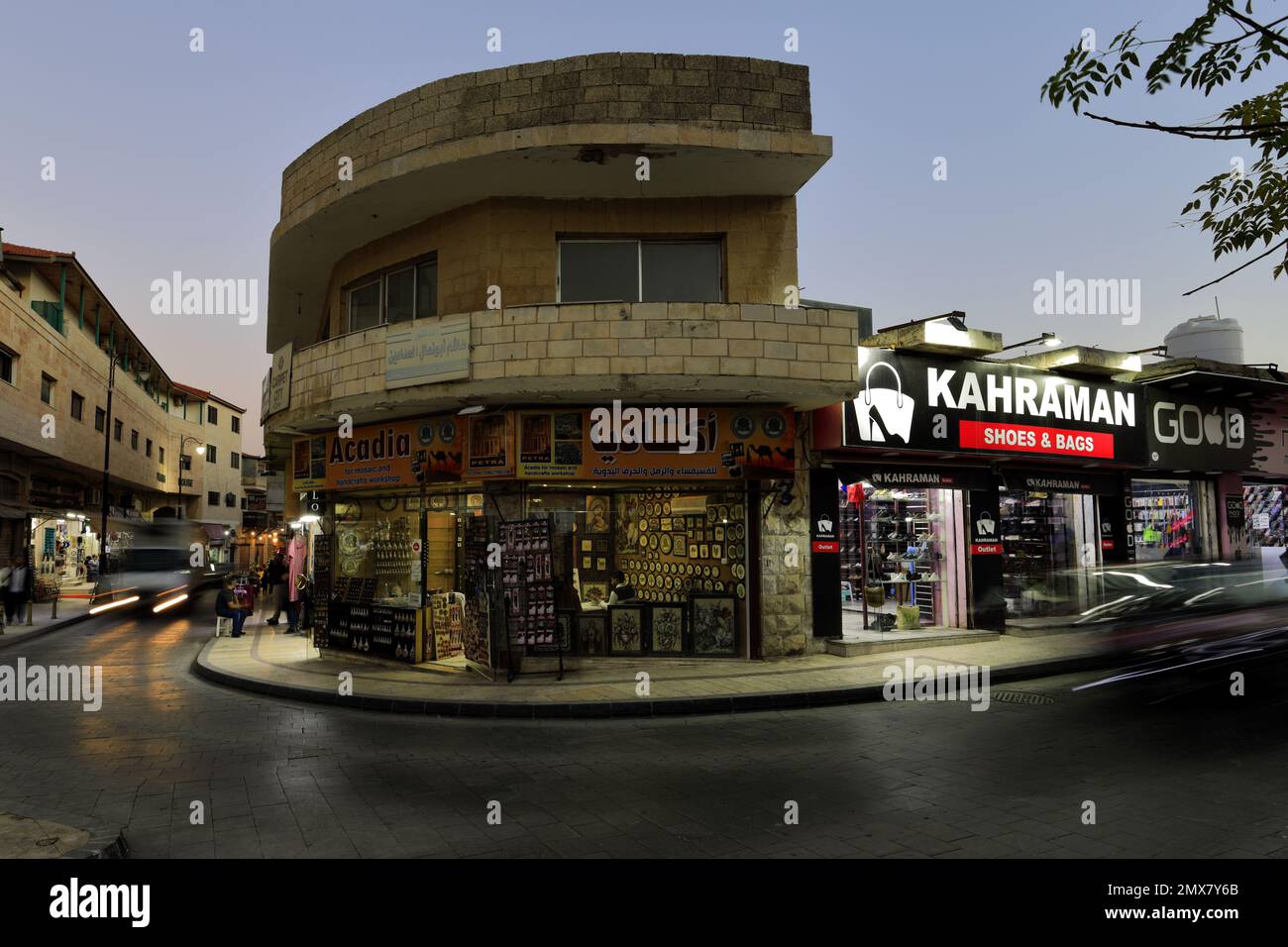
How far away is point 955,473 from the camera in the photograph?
15.1m

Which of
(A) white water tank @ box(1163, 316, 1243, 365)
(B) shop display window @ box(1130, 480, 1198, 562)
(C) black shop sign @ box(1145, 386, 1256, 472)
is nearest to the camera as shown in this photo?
(C) black shop sign @ box(1145, 386, 1256, 472)

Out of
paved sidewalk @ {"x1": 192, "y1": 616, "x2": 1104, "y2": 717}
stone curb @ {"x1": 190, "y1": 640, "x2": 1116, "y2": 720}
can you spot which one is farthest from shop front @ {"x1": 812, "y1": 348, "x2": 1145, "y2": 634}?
stone curb @ {"x1": 190, "y1": 640, "x2": 1116, "y2": 720}

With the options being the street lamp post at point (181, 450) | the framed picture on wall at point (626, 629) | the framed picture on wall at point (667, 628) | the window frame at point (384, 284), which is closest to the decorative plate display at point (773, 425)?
the framed picture on wall at point (667, 628)

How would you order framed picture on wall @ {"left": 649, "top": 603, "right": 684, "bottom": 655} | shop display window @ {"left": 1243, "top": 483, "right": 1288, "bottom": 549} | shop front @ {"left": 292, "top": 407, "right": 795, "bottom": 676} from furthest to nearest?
1. shop display window @ {"left": 1243, "top": 483, "right": 1288, "bottom": 549}
2. framed picture on wall @ {"left": 649, "top": 603, "right": 684, "bottom": 655}
3. shop front @ {"left": 292, "top": 407, "right": 795, "bottom": 676}

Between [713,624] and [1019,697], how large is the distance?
14.9 ft

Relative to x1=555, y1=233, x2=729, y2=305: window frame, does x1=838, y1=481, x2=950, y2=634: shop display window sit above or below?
below

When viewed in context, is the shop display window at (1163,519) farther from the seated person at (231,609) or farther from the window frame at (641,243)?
the seated person at (231,609)

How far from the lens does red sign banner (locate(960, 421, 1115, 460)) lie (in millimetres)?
14711

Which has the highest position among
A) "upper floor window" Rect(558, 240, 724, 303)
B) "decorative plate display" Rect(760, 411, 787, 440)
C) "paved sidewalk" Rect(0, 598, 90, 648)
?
"upper floor window" Rect(558, 240, 724, 303)

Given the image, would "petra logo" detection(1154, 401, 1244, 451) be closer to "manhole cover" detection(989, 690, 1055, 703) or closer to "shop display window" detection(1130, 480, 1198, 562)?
"shop display window" detection(1130, 480, 1198, 562)

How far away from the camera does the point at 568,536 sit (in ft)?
41.4

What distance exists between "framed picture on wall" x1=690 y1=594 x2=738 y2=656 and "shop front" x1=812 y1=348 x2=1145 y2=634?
1614mm

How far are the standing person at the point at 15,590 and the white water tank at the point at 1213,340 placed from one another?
3215cm
